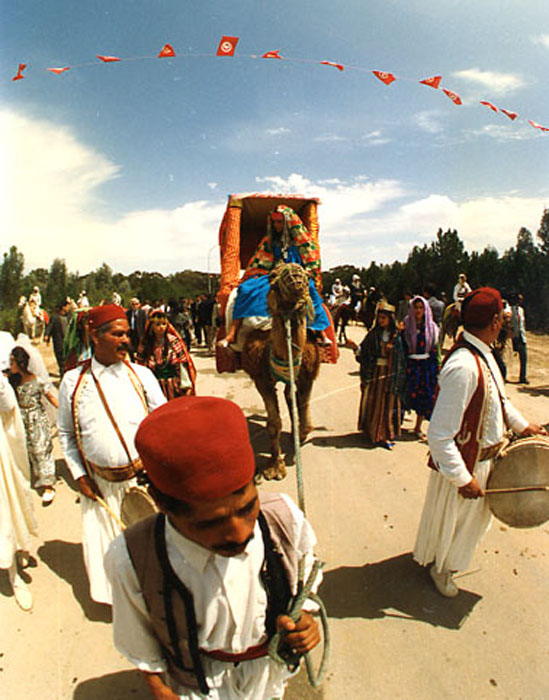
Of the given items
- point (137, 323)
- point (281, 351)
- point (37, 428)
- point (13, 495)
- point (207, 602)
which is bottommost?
point (13, 495)

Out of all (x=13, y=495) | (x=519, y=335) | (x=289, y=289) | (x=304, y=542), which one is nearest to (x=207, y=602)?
(x=304, y=542)

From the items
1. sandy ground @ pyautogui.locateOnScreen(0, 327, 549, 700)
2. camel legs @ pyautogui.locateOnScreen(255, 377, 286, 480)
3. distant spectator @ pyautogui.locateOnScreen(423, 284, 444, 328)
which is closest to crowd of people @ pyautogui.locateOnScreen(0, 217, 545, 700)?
sandy ground @ pyautogui.locateOnScreen(0, 327, 549, 700)

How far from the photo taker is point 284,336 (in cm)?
435

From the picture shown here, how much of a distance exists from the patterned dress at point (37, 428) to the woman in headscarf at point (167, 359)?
1202 mm

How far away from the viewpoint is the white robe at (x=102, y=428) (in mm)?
2459

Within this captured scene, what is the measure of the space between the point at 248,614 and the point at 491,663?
199cm

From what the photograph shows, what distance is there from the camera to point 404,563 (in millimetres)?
3244

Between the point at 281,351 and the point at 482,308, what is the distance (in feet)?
7.46

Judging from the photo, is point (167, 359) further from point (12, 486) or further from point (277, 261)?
point (12, 486)

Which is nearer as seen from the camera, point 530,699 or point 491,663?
point 530,699

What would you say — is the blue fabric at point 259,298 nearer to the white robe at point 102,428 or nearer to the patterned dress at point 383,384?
the patterned dress at point 383,384

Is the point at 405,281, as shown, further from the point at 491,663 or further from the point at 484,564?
the point at 491,663

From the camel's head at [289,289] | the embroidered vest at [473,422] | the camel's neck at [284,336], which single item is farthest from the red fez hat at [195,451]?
the camel's neck at [284,336]

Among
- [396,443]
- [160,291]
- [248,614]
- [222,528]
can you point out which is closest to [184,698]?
[248,614]
